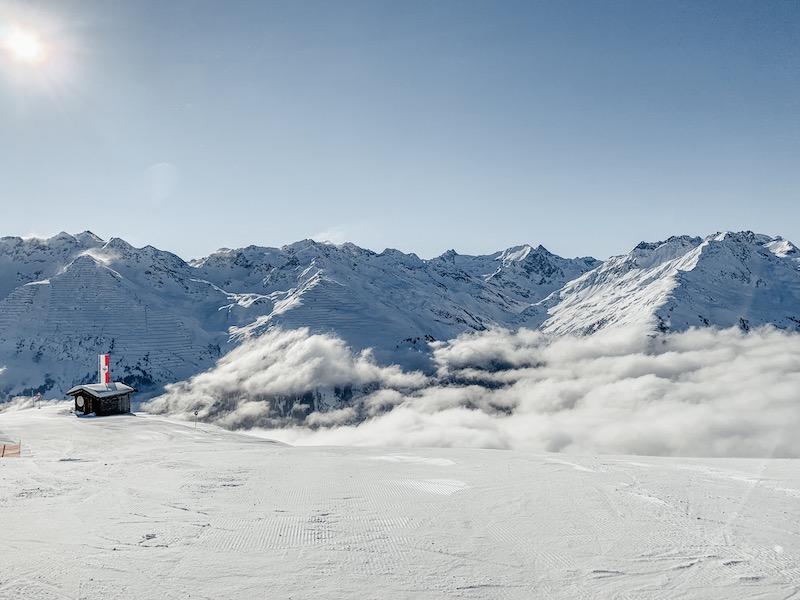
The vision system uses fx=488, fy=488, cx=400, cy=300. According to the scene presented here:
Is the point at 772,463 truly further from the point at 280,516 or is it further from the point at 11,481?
the point at 11,481

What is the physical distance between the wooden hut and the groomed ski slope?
45.5 m

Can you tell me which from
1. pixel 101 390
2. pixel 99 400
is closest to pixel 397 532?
pixel 99 400

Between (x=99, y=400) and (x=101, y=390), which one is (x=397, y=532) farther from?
(x=101, y=390)

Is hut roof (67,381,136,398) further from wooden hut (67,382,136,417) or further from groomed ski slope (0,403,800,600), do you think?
groomed ski slope (0,403,800,600)

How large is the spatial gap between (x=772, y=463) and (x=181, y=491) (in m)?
25.2

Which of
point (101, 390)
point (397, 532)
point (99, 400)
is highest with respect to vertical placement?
point (101, 390)

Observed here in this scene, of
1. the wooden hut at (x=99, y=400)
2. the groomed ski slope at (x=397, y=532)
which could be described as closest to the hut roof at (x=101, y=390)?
Answer: the wooden hut at (x=99, y=400)

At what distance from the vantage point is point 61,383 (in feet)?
624

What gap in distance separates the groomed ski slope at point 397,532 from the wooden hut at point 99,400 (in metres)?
45.5

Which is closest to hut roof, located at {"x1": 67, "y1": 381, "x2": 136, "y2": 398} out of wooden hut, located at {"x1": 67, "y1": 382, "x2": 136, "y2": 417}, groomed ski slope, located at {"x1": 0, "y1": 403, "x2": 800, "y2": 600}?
wooden hut, located at {"x1": 67, "y1": 382, "x2": 136, "y2": 417}

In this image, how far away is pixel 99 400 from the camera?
59594mm

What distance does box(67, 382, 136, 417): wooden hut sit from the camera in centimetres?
5969

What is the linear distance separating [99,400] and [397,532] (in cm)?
6110

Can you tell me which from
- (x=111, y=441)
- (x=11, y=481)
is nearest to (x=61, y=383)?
(x=111, y=441)
